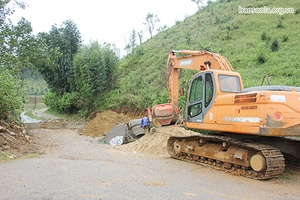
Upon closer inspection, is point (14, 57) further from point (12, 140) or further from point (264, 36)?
point (264, 36)

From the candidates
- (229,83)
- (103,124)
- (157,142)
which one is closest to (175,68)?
(157,142)

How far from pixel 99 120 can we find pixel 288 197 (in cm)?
1569

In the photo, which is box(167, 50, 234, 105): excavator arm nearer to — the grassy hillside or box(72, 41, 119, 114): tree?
the grassy hillside

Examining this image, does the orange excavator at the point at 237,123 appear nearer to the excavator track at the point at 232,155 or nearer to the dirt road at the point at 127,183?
the excavator track at the point at 232,155

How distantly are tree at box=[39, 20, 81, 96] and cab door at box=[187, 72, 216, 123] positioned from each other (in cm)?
2366

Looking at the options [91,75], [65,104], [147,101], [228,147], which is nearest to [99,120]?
[147,101]

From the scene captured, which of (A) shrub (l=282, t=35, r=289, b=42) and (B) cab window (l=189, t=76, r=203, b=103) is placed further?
(A) shrub (l=282, t=35, r=289, b=42)

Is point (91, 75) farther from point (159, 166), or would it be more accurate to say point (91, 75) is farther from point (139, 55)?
point (159, 166)

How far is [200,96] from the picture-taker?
28.2 feet

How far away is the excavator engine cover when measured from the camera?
11642 millimetres

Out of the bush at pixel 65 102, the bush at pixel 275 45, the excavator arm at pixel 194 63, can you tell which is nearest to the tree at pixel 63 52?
the bush at pixel 65 102

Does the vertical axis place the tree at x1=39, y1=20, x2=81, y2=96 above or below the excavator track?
above

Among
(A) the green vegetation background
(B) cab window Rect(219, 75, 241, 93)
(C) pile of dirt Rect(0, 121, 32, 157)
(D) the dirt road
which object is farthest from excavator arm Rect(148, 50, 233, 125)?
(C) pile of dirt Rect(0, 121, 32, 157)

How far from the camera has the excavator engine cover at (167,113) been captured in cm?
1164
